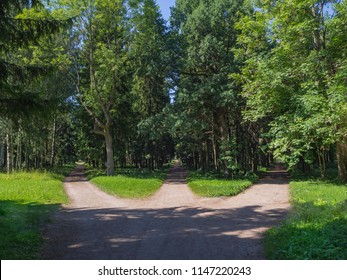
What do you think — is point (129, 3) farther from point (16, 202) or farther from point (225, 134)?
point (16, 202)

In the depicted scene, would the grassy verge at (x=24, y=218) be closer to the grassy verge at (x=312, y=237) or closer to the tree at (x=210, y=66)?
the grassy verge at (x=312, y=237)

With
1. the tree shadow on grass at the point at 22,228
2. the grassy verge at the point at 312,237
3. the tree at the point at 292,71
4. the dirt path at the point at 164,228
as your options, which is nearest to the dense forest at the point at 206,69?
the tree at the point at 292,71

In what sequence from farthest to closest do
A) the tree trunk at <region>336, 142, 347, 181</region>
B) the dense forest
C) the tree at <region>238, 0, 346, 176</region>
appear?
the tree trunk at <region>336, 142, 347, 181</region>
the tree at <region>238, 0, 346, 176</region>
the dense forest

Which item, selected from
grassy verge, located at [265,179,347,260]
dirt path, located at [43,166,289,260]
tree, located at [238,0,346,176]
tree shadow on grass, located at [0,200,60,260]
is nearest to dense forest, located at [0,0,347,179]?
tree, located at [238,0,346,176]

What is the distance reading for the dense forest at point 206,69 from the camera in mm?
16797

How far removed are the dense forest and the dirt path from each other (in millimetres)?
3684

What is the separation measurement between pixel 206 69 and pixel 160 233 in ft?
64.2

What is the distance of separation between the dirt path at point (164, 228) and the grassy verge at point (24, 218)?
15.0 inches

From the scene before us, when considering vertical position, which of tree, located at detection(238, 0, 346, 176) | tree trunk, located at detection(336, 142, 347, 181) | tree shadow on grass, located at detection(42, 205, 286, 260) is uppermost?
tree, located at detection(238, 0, 346, 176)

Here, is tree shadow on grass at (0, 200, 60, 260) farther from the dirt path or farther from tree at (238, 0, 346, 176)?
tree at (238, 0, 346, 176)

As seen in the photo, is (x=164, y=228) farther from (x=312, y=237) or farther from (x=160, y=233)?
(x=312, y=237)

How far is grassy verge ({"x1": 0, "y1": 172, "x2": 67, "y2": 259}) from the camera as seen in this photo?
6785 mm

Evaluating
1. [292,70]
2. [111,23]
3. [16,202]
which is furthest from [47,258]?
[111,23]

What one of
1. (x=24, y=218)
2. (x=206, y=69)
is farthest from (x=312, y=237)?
(x=206, y=69)
